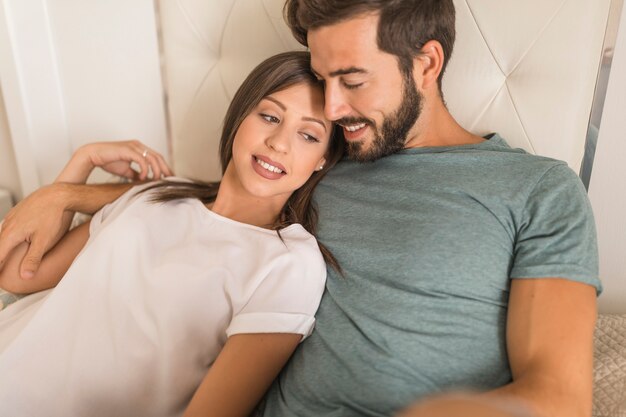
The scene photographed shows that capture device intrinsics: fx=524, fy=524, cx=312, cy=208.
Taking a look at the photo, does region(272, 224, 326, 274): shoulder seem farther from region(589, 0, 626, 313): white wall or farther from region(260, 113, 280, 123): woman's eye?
region(589, 0, 626, 313): white wall

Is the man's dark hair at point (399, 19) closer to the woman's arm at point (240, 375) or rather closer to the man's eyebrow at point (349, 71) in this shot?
the man's eyebrow at point (349, 71)

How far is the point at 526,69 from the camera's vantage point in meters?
1.18

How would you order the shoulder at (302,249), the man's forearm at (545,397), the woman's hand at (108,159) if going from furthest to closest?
the woman's hand at (108,159)
the shoulder at (302,249)
the man's forearm at (545,397)

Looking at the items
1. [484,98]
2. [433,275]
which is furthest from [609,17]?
[433,275]

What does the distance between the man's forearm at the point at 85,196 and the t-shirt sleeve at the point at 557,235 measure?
928 mm

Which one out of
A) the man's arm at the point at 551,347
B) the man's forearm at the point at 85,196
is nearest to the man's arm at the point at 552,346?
the man's arm at the point at 551,347

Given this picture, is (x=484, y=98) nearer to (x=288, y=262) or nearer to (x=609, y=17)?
(x=609, y=17)

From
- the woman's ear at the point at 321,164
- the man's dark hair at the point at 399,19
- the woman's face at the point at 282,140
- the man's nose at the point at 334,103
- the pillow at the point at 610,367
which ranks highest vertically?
the man's dark hair at the point at 399,19

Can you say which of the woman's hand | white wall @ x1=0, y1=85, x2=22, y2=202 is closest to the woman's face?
the woman's hand

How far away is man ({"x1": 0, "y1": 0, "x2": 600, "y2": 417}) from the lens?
0.85 meters

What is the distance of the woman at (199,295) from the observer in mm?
946

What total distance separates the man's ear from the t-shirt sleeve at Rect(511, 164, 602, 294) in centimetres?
31

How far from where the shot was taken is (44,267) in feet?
3.95

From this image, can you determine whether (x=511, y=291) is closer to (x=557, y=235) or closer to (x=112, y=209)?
(x=557, y=235)
